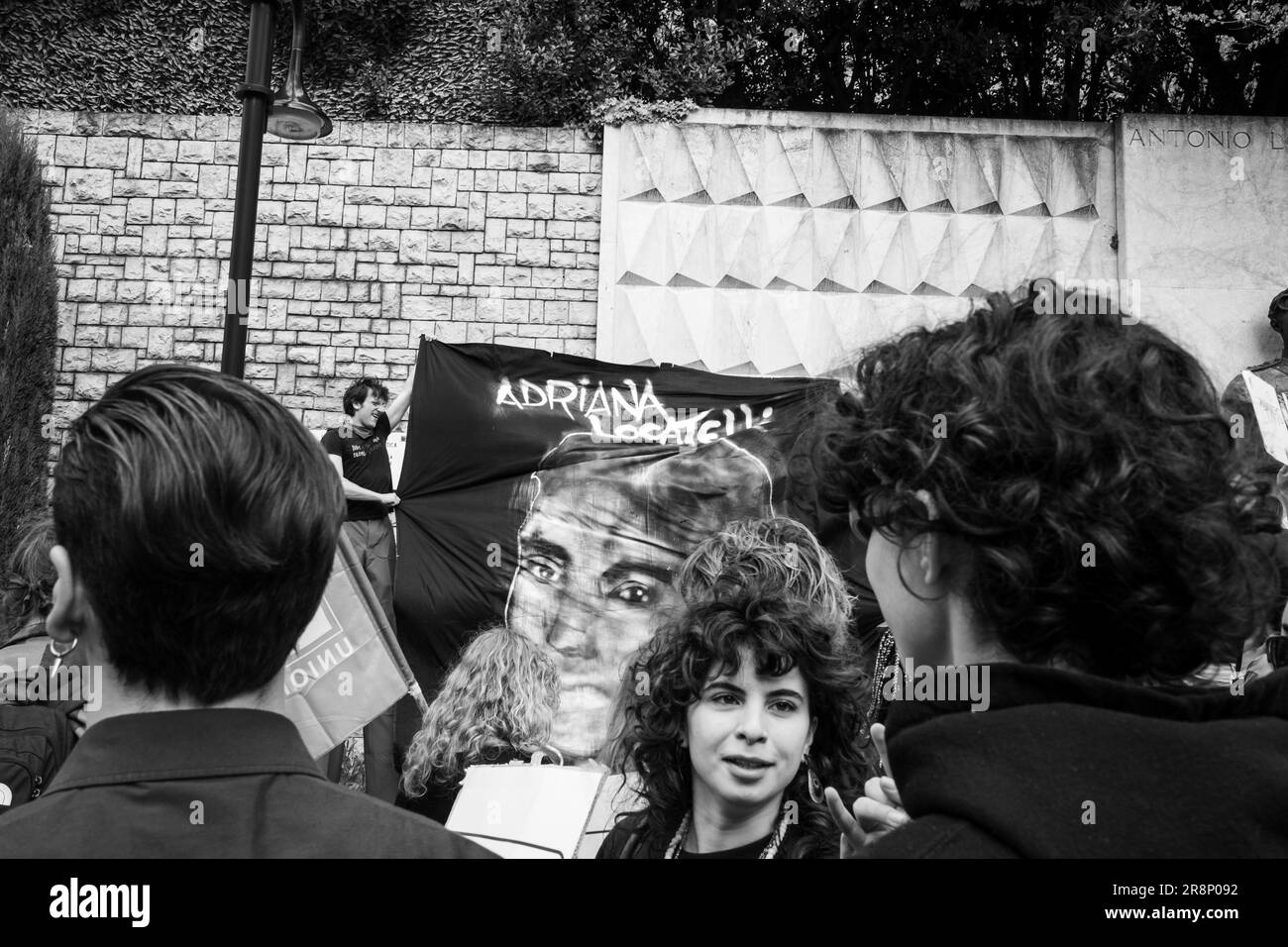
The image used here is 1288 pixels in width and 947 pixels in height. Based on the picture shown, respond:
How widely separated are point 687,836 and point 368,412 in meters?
5.28

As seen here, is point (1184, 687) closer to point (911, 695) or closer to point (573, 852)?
point (911, 695)

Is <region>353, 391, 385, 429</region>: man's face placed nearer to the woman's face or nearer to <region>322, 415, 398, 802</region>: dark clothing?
<region>322, 415, 398, 802</region>: dark clothing

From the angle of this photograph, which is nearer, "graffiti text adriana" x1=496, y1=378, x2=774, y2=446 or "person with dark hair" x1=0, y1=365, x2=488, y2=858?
"person with dark hair" x1=0, y1=365, x2=488, y2=858

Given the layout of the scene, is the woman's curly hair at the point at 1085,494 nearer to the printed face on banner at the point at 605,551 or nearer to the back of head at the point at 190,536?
the back of head at the point at 190,536

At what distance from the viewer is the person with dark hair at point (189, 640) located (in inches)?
57.0

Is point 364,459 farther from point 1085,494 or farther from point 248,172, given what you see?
point 1085,494

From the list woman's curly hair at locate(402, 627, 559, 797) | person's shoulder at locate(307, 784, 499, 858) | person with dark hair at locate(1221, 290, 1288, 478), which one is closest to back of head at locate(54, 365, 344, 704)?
person's shoulder at locate(307, 784, 499, 858)

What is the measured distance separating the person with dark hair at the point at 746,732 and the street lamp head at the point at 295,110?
4.57 meters

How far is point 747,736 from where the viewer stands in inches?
113

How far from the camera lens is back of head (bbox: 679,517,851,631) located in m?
3.03

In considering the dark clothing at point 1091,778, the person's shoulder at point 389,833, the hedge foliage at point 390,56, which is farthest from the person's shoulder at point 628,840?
the hedge foliage at point 390,56

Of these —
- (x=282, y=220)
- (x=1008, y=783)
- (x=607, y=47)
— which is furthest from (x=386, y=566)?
(x=1008, y=783)

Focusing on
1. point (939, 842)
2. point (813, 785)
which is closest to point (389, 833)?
point (939, 842)
